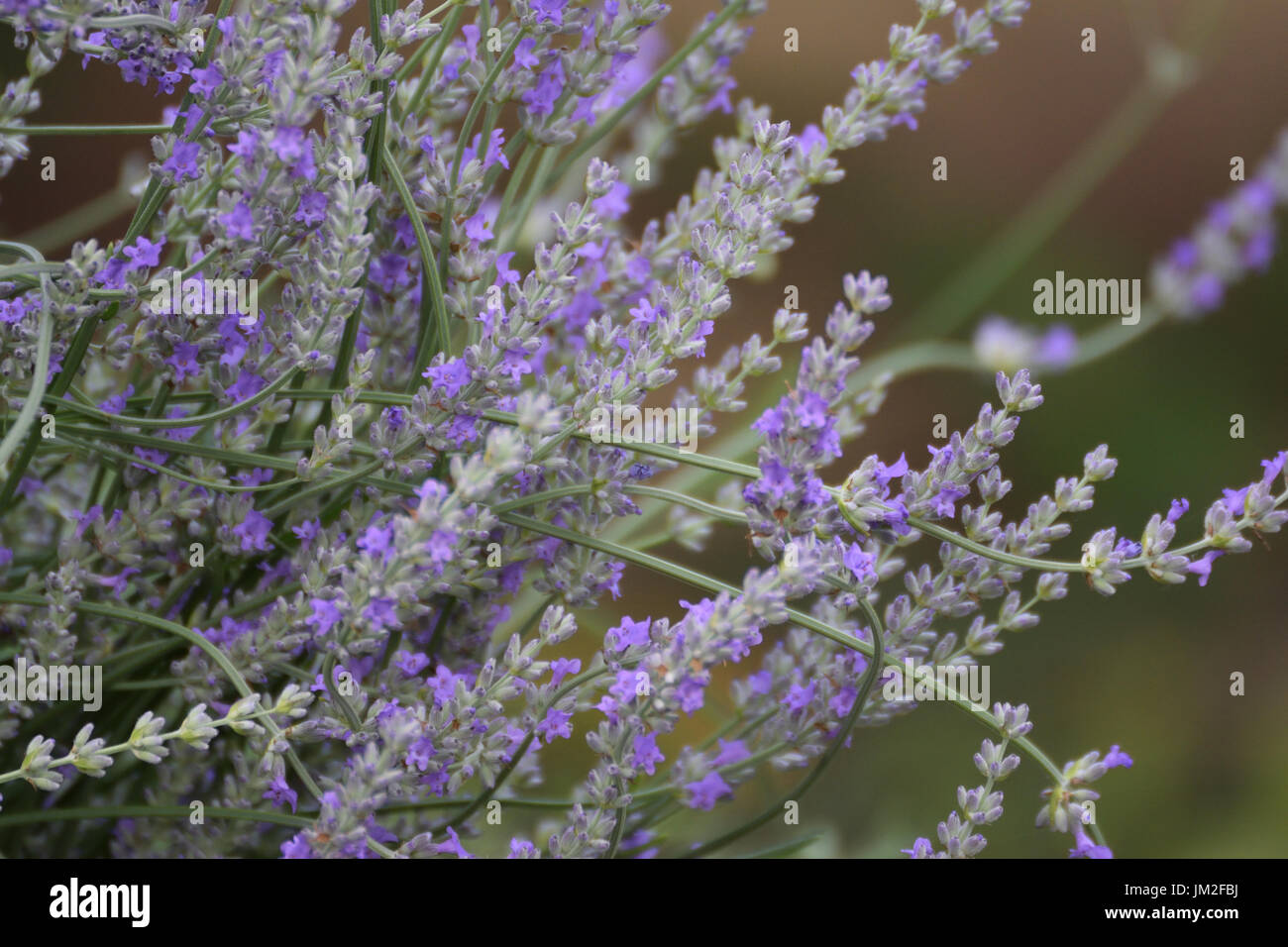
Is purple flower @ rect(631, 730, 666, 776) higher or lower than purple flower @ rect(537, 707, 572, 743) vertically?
→ lower

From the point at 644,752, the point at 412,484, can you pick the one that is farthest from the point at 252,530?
the point at 644,752

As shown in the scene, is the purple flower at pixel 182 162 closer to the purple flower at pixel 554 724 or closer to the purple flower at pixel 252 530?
the purple flower at pixel 252 530

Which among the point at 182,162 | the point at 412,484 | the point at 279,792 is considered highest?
the point at 182,162

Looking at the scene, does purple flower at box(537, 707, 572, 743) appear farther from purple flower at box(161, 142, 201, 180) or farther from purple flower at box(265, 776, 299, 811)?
purple flower at box(161, 142, 201, 180)

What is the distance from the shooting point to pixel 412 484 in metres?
0.40

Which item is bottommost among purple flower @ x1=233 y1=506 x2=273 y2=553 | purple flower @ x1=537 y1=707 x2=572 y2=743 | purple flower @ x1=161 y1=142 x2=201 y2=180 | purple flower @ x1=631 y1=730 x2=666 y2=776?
purple flower @ x1=631 y1=730 x2=666 y2=776

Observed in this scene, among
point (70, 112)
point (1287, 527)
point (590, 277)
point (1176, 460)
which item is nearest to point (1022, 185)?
point (1176, 460)

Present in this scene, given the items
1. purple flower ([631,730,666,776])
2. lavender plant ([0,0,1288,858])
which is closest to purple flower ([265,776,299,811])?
lavender plant ([0,0,1288,858])

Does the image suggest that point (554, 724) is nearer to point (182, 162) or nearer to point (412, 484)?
point (412, 484)

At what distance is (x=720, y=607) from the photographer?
32cm

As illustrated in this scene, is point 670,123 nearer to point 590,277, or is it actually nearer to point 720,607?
point 590,277

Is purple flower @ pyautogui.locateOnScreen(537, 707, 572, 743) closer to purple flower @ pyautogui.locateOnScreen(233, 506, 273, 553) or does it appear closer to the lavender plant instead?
the lavender plant

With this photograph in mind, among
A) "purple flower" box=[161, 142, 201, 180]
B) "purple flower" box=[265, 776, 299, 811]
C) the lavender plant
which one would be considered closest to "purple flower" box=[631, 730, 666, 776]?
Result: the lavender plant

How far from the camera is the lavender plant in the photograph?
34 cm
